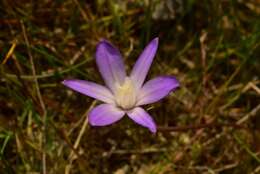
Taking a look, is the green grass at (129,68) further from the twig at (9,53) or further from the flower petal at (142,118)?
the flower petal at (142,118)

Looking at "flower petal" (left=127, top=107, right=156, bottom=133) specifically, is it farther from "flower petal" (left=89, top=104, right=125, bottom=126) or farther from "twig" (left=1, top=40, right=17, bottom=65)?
"twig" (left=1, top=40, right=17, bottom=65)

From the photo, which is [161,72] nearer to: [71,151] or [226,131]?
[226,131]

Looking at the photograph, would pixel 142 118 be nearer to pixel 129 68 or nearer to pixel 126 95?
pixel 126 95

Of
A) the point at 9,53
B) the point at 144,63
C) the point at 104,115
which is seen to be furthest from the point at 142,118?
the point at 9,53

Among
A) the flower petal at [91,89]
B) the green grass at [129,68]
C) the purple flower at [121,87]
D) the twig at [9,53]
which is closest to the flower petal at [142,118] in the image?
the purple flower at [121,87]

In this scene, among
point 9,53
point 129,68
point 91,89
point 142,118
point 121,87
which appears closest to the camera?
point 142,118
